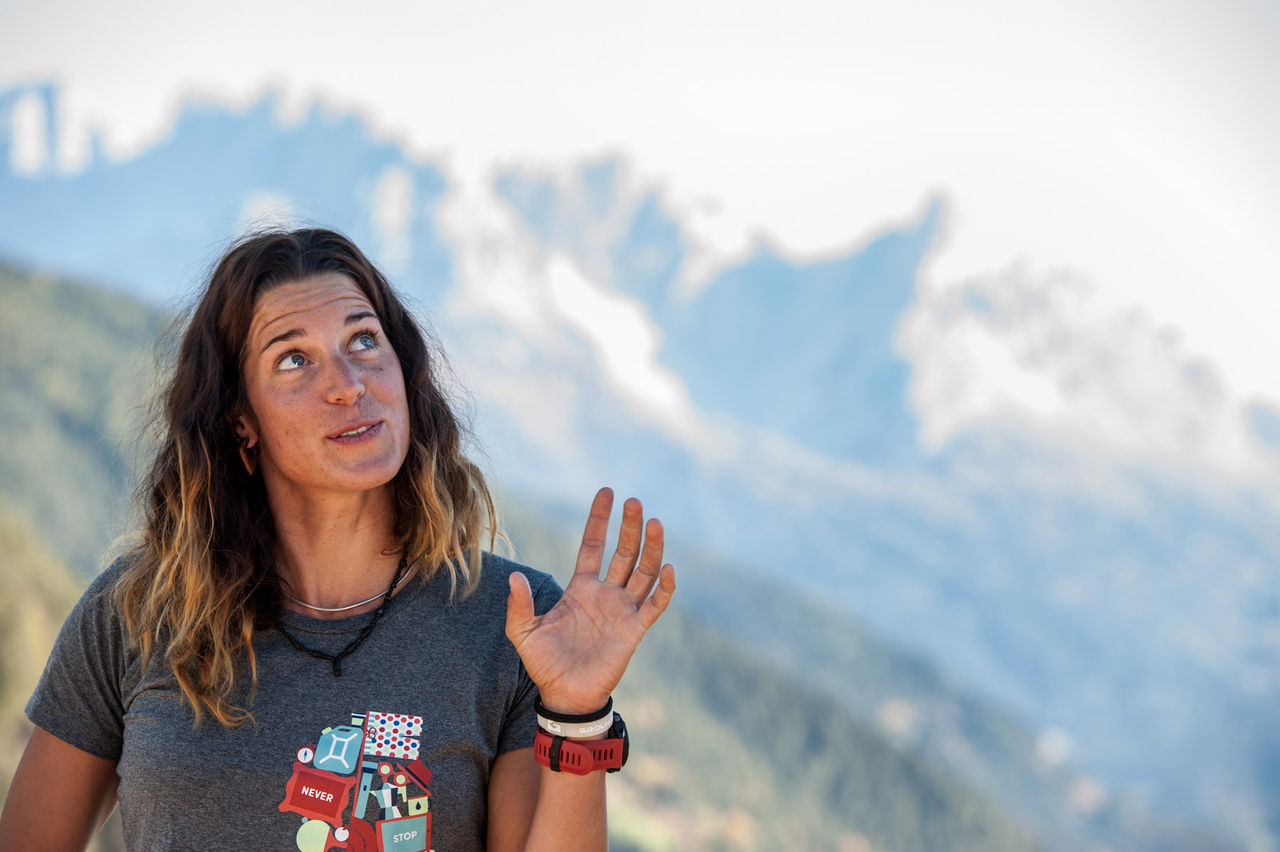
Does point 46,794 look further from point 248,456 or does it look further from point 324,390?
point 324,390

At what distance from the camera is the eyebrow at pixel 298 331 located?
5.91 feet

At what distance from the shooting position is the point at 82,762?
1.70 meters

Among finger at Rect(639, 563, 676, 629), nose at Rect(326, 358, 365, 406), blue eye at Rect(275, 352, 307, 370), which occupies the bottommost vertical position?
finger at Rect(639, 563, 676, 629)

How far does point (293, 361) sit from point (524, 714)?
0.74 meters

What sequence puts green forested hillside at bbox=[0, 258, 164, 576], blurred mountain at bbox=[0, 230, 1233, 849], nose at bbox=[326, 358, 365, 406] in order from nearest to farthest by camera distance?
nose at bbox=[326, 358, 365, 406]
blurred mountain at bbox=[0, 230, 1233, 849]
green forested hillside at bbox=[0, 258, 164, 576]

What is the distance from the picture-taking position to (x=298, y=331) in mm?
1800

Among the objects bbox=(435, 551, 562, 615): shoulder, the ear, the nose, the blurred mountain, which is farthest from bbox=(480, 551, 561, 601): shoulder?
the blurred mountain

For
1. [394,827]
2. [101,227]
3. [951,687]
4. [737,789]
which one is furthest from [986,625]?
[101,227]

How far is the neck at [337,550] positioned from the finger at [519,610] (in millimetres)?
312

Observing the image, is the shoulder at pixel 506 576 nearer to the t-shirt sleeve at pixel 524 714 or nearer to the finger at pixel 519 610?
the t-shirt sleeve at pixel 524 714

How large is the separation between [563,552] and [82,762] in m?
30.4

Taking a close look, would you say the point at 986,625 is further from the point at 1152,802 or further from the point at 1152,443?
the point at 1152,443

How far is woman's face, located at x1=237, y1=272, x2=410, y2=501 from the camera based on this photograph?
69.0 inches

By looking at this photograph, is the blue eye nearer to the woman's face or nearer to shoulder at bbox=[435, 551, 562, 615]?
the woman's face
